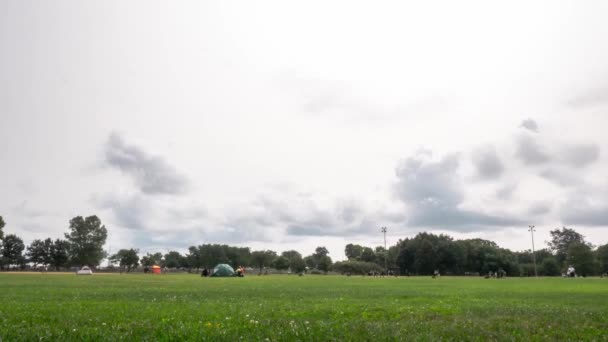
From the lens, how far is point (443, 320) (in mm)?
15383

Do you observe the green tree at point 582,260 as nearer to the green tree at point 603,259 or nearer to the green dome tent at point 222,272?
the green tree at point 603,259

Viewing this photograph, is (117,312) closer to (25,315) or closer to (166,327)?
(25,315)

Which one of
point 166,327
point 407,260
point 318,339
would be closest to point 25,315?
point 166,327

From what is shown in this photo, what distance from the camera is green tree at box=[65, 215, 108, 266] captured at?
17700 cm

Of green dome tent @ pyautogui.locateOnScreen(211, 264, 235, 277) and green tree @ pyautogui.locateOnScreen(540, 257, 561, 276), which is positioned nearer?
green dome tent @ pyautogui.locateOnScreen(211, 264, 235, 277)

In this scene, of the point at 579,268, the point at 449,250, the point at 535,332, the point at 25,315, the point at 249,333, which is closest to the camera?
the point at 249,333

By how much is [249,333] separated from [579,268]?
19086 cm

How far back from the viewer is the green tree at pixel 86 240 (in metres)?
177

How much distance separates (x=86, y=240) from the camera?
179m

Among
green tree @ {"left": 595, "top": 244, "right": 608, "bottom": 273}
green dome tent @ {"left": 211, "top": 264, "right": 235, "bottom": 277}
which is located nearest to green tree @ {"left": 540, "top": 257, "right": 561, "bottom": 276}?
green tree @ {"left": 595, "top": 244, "right": 608, "bottom": 273}

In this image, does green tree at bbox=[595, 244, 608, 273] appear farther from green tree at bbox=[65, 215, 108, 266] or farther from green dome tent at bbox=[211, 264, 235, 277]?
green tree at bbox=[65, 215, 108, 266]

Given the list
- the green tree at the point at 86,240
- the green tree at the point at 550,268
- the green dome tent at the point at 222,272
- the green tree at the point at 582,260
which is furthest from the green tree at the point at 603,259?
the green tree at the point at 86,240

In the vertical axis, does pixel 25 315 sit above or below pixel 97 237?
below

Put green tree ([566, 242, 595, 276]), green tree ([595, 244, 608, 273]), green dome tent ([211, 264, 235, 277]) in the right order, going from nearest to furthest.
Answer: green dome tent ([211, 264, 235, 277]), green tree ([566, 242, 595, 276]), green tree ([595, 244, 608, 273])
